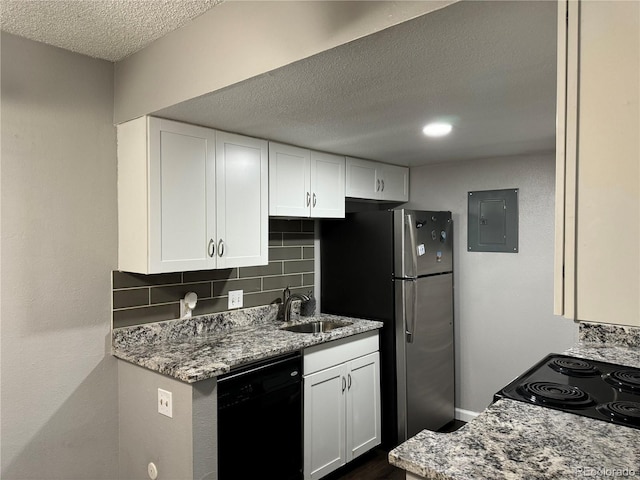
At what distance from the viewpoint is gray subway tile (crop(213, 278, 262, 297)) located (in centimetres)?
289

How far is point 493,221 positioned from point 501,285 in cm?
51

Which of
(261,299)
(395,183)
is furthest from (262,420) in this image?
(395,183)

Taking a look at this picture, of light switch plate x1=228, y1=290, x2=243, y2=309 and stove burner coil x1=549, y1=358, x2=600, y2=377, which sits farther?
light switch plate x1=228, y1=290, x2=243, y2=309

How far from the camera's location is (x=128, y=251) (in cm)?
236

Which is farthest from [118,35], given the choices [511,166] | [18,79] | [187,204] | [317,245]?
[511,166]

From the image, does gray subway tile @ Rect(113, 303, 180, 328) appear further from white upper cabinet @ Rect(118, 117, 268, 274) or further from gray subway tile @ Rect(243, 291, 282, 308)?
gray subway tile @ Rect(243, 291, 282, 308)

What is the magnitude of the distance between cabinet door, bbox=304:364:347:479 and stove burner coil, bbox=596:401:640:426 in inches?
62.0

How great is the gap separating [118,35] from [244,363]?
1.69 meters

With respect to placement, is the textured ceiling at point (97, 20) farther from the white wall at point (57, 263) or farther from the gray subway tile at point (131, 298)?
the gray subway tile at point (131, 298)

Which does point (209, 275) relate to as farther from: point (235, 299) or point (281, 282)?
point (281, 282)

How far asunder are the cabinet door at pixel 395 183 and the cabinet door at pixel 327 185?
0.55m

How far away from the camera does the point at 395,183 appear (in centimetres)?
386

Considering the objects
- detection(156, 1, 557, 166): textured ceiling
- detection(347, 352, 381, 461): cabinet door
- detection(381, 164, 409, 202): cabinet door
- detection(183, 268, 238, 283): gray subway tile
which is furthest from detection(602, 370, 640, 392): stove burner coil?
detection(381, 164, 409, 202): cabinet door

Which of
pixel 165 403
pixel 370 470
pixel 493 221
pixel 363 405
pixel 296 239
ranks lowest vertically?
pixel 370 470
